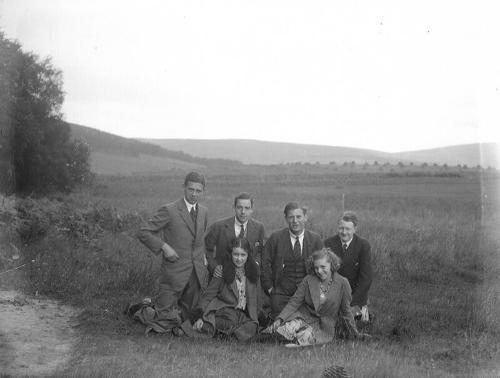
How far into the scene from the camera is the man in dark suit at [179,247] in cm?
598

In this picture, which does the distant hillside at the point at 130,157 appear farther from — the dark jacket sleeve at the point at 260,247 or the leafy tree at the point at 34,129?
the dark jacket sleeve at the point at 260,247

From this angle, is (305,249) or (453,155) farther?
(453,155)

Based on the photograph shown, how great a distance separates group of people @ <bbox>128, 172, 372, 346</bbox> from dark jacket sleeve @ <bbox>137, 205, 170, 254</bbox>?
11mm

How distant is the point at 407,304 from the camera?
7.61 meters

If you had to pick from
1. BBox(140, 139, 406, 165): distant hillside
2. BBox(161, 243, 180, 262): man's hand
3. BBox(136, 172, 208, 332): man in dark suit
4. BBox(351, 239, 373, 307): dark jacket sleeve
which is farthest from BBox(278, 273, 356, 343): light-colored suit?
BBox(140, 139, 406, 165): distant hillside

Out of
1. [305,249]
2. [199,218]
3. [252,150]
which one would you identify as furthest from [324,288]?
[252,150]

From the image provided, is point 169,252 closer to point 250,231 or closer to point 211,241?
point 211,241

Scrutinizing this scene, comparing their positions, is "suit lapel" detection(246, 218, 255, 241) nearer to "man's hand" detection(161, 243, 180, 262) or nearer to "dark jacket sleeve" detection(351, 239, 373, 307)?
"man's hand" detection(161, 243, 180, 262)

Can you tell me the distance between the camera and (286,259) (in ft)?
19.9

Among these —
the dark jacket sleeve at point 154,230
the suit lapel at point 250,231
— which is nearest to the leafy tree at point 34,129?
the dark jacket sleeve at point 154,230

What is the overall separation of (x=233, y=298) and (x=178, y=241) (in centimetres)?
91

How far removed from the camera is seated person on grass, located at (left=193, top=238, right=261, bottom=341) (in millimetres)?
5766

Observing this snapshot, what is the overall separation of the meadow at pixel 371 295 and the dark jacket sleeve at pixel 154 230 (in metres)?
0.94

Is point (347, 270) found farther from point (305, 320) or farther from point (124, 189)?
point (124, 189)
